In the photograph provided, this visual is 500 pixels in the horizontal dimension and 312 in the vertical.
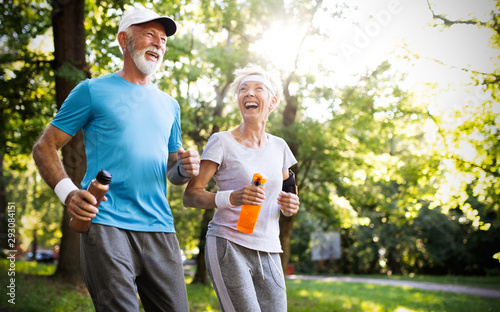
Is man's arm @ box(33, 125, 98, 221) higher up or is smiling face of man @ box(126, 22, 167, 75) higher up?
smiling face of man @ box(126, 22, 167, 75)

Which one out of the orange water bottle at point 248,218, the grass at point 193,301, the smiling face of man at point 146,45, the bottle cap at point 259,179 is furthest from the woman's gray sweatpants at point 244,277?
the grass at point 193,301

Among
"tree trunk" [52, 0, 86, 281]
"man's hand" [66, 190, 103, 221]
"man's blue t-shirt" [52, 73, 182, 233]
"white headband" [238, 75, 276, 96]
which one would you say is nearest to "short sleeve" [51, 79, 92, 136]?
"man's blue t-shirt" [52, 73, 182, 233]

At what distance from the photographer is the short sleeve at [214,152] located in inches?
121

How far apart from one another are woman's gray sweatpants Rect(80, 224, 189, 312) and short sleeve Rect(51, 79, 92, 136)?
0.54m

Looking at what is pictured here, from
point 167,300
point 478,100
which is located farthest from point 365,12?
point 167,300

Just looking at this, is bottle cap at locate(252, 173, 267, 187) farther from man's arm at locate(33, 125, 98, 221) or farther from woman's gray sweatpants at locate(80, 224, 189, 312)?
man's arm at locate(33, 125, 98, 221)

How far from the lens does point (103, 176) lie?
6.86 ft

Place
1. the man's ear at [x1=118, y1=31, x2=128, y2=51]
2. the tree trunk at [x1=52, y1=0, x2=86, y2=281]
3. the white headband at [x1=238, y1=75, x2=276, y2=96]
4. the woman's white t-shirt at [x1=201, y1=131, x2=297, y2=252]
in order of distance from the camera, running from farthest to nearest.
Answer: the tree trunk at [x1=52, y1=0, x2=86, y2=281], the white headband at [x1=238, y1=75, x2=276, y2=96], the woman's white t-shirt at [x1=201, y1=131, x2=297, y2=252], the man's ear at [x1=118, y1=31, x2=128, y2=51]

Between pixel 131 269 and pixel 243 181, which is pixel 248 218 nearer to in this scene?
pixel 243 181

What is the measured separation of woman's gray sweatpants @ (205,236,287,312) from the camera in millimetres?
2854

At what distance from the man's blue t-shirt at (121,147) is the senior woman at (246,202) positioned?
1.50 ft

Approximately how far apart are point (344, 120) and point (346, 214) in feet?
12.4

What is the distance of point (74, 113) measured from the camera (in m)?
2.46

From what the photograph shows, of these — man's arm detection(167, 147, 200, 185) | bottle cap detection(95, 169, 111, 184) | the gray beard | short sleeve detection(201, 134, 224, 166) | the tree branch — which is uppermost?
the tree branch
